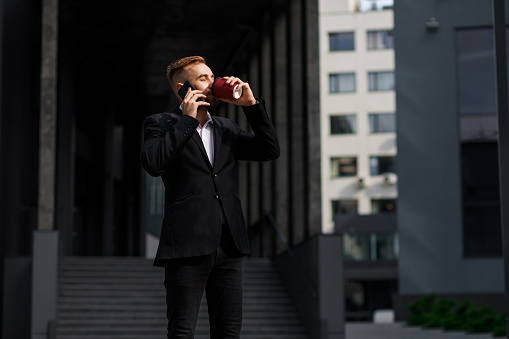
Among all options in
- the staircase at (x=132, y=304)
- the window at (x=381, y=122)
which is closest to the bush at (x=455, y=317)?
the staircase at (x=132, y=304)

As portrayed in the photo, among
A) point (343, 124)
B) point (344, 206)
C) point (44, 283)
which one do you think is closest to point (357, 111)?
point (343, 124)

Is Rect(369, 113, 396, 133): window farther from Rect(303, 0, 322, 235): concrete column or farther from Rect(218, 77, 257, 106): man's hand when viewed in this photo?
Rect(218, 77, 257, 106): man's hand

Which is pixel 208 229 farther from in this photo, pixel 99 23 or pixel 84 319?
pixel 99 23

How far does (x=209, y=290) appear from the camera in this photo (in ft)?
11.5

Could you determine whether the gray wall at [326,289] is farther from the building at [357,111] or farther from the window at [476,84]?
the building at [357,111]

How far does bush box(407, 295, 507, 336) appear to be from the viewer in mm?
17062

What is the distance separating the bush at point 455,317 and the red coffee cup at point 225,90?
41.6 feet

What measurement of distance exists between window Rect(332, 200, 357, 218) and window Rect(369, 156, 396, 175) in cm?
241

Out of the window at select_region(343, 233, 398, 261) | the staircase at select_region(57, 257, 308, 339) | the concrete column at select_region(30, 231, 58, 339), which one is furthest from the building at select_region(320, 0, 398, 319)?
the concrete column at select_region(30, 231, 58, 339)

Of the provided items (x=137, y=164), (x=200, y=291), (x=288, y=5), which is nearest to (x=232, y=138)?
(x=200, y=291)

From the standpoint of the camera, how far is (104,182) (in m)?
26.5

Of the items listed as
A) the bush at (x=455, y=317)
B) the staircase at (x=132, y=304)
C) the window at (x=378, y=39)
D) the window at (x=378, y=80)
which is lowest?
the bush at (x=455, y=317)

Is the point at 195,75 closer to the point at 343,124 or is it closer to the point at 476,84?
the point at 476,84

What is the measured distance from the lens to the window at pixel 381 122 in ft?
186
